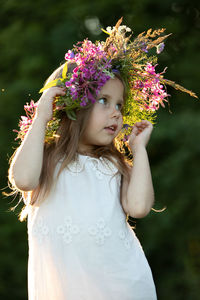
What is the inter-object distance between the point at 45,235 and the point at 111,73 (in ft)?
2.50

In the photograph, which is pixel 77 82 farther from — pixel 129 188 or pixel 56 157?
pixel 129 188

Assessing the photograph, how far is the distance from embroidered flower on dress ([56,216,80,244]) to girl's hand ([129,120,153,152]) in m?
0.51

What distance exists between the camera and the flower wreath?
2.29 metres

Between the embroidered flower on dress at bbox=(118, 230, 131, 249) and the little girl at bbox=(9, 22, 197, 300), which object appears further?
the embroidered flower on dress at bbox=(118, 230, 131, 249)

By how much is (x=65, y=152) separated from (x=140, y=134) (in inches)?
Answer: 15.5

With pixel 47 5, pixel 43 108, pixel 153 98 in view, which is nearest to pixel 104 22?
pixel 47 5

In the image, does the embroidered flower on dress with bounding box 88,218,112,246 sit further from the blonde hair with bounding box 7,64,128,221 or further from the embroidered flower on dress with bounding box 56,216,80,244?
the blonde hair with bounding box 7,64,128,221

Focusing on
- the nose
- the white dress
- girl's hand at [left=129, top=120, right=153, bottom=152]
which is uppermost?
the nose

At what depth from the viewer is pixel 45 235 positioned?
2.21 m

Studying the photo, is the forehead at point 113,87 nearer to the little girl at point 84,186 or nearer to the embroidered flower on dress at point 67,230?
the little girl at point 84,186

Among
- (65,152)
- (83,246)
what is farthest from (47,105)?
(83,246)

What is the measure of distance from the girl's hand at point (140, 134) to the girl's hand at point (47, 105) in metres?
0.44

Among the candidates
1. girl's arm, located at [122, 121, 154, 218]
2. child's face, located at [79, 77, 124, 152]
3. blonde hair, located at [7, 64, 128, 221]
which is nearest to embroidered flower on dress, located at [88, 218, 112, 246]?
girl's arm, located at [122, 121, 154, 218]

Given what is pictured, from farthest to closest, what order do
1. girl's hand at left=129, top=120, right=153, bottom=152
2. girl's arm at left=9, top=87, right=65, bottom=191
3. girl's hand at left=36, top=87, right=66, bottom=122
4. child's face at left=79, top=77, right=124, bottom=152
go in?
girl's hand at left=129, top=120, right=153, bottom=152 → child's face at left=79, top=77, right=124, bottom=152 → girl's hand at left=36, top=87, right=66, bottom=122 → girl's arm at left=9, top=87, right=65, bottom=191
